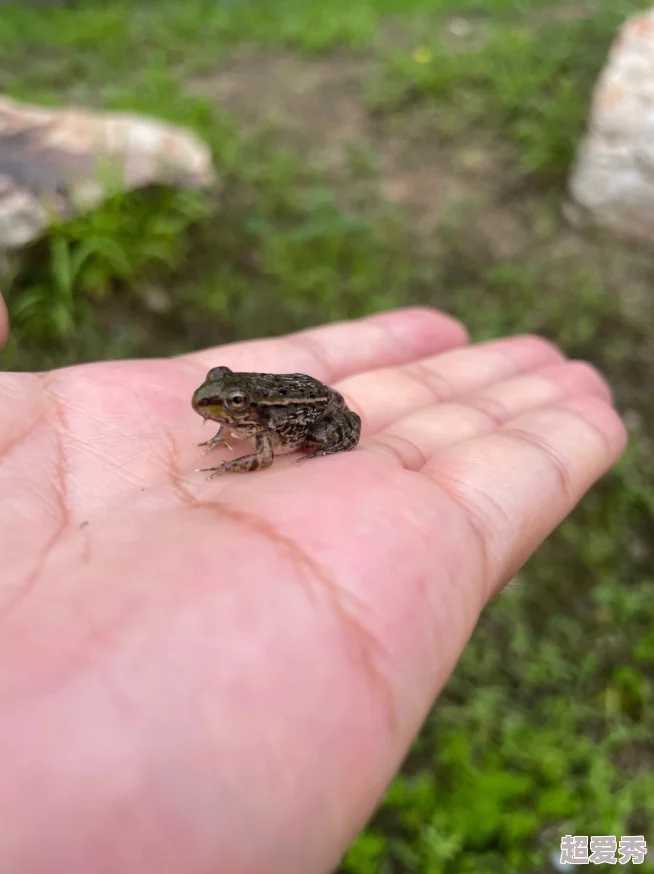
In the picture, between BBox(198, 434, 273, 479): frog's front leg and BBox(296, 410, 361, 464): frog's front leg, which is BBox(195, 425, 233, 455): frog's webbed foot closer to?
Answer: BBox(198, 434, 273, 479): frog's front leg

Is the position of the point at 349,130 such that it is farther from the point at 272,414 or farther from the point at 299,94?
the point at 272,414

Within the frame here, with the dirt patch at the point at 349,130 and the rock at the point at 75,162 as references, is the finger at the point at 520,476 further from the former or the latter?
the dirt patch at the point at 349,130

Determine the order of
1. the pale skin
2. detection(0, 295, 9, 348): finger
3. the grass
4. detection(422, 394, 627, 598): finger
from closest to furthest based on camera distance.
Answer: the pale skin → detection(422, 394, 627, 598): finger → detection(0, 295, 9, 348): finger → the grass

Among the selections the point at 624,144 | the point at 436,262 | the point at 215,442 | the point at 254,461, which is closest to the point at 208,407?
the point at 215,442

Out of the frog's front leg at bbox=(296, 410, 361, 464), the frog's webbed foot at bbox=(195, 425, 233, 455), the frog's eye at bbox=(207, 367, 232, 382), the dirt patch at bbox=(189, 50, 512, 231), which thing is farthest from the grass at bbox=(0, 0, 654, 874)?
the frog's eye at bbox=(207, 367, 232, 382)

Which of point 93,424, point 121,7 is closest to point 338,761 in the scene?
point 93,424

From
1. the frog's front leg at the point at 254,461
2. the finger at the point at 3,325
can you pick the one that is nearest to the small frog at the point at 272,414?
the frog's front leg at the point at 254,461

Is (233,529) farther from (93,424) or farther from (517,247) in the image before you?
(517,247)
